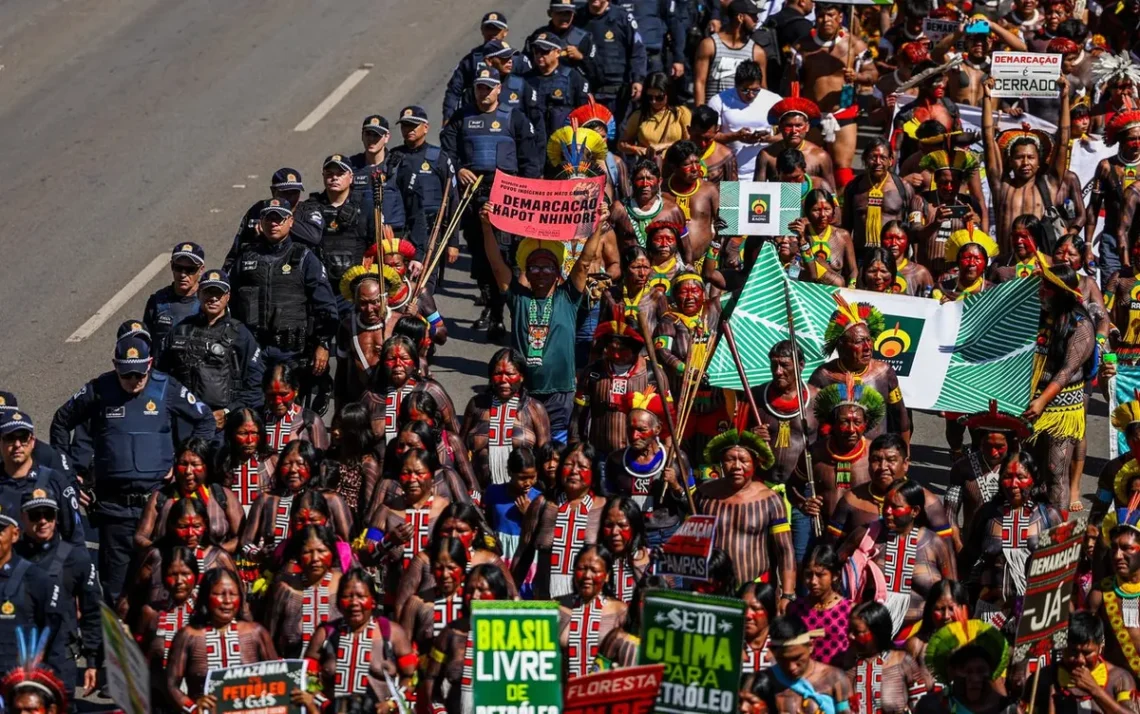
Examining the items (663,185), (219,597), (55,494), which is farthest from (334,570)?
(663,185)

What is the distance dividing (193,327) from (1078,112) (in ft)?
27.1

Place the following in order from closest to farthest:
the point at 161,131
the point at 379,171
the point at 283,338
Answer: the point at 283,338
the point at 379,171
the point at 161,131

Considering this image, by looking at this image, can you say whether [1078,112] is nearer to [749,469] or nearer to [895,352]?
[895,352]

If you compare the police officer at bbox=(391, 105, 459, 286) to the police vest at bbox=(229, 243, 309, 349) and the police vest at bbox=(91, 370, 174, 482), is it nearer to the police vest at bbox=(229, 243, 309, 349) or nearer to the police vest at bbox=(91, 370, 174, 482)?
the police vest at bbox=(229, 243, 309, 349)

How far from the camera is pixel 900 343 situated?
15820mm

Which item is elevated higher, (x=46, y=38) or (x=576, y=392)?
(x=46, y=38)

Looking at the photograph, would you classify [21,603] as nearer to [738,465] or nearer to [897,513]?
[738,465]

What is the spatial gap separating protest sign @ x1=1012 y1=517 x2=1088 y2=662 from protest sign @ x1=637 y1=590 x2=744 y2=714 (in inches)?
62.0

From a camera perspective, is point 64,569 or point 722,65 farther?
point 722,65

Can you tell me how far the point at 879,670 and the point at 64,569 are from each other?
4.60 metres

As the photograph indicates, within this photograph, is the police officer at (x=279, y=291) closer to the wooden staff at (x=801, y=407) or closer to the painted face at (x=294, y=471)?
the painted face at (x=294, y=471)

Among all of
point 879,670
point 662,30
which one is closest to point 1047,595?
point 879,670

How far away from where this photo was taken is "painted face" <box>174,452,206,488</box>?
45.1 ft

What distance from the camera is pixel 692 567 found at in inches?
492
